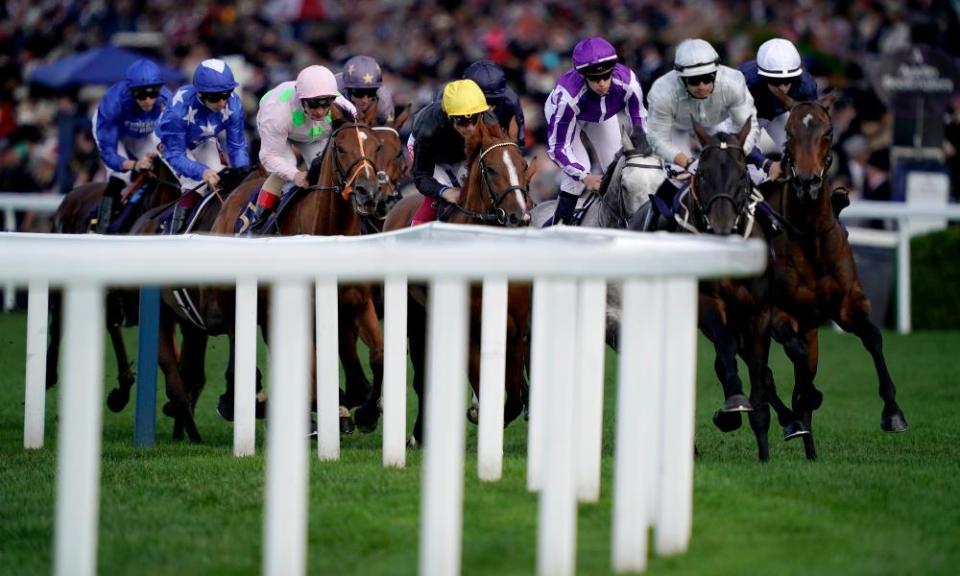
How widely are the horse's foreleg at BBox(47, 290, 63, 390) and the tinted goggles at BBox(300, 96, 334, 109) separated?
2.64 m

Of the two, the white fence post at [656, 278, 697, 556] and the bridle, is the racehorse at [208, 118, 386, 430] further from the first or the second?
the white fence post at [656, 278, 697, 556]

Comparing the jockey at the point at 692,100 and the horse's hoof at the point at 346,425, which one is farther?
the horse's hoof at the point at 346,425

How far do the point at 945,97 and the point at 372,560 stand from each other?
12.2 metres

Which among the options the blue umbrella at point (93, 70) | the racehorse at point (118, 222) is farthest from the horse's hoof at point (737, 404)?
the blue umbrella at point (93, 70)

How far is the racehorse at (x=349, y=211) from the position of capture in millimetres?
9398

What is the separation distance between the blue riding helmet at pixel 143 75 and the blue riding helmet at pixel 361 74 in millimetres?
1908

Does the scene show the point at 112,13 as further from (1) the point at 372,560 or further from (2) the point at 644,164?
(1) the point at 372,560

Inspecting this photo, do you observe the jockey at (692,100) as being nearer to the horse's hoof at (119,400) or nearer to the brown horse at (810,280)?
the brown horse at (810,280)

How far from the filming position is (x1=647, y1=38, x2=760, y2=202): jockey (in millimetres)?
8961

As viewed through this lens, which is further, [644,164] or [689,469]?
[644,164]

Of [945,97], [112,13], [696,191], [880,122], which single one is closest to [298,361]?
[696,191]

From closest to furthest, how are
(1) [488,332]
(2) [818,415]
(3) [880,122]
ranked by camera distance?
(1) [488,332]
(2) [818,415]
(3) [880,122]

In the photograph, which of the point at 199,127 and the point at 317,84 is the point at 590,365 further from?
the point at 199,127

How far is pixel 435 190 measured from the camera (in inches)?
371
